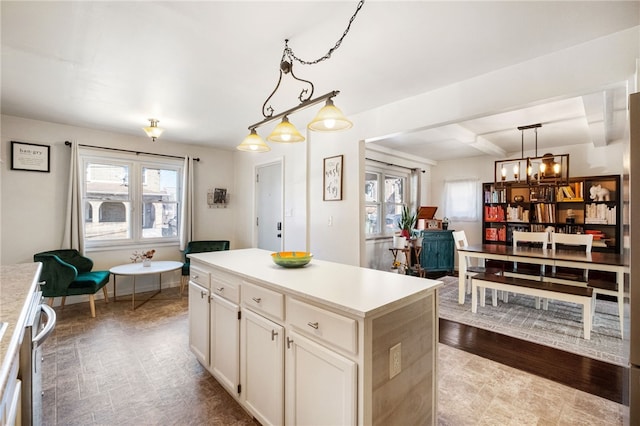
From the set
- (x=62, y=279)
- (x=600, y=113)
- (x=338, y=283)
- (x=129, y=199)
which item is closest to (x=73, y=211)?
(x=129, y=199)

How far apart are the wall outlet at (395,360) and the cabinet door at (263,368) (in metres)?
0.56

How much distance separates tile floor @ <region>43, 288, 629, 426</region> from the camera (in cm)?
184

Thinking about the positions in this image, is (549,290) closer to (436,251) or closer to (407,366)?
(407,366)

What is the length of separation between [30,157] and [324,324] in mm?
4678

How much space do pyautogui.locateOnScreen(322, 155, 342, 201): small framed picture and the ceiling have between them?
2.09 feet

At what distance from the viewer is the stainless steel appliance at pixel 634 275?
51.5 inches

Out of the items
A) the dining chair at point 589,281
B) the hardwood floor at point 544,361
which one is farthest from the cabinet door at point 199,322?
the dining chair at point 589,281

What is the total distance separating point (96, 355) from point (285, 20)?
3.17 m

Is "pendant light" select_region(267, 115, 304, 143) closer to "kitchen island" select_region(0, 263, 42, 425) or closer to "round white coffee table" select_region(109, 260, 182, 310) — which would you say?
"kitchen island" select_region(0, 263, 42, 425)

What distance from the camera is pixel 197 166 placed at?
17.4ft

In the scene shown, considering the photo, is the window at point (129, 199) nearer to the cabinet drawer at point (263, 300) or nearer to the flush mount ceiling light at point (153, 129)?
the flush mount ceiling light at point (153, 129)

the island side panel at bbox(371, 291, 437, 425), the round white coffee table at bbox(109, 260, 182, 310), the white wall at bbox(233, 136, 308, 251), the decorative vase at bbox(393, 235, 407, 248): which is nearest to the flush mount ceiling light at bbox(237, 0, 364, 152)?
the island side panel at bbox(371, 291, 437, 425)

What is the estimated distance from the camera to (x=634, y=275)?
132 centimetres

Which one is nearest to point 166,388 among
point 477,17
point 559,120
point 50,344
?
point 50,344
